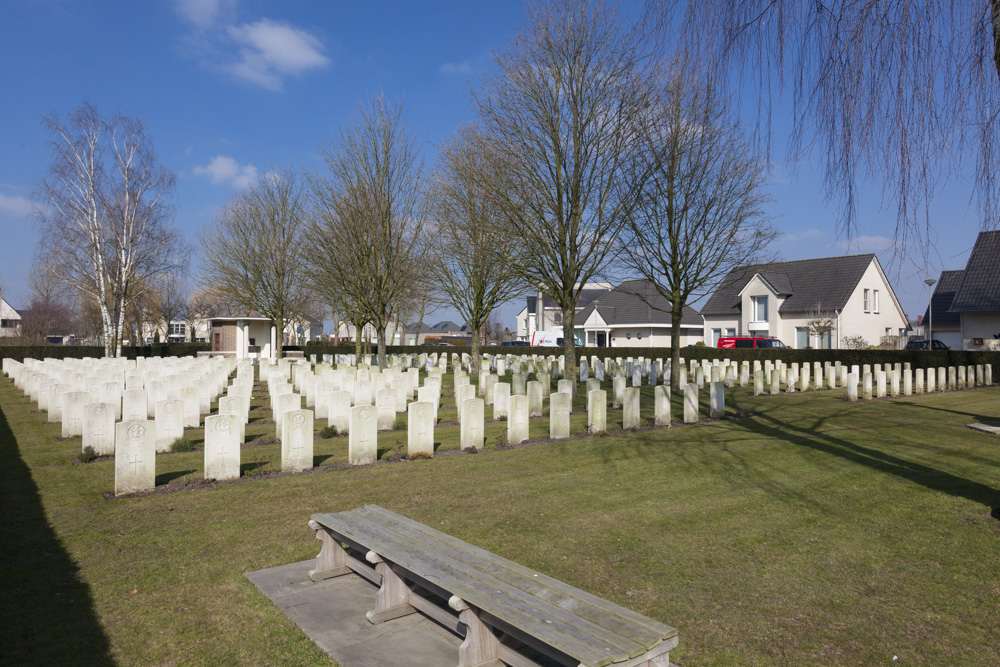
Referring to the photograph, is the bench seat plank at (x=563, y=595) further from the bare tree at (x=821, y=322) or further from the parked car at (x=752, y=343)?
the bare tree at (x=821, y=322)

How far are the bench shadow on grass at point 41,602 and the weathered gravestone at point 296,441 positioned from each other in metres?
→ 2.84

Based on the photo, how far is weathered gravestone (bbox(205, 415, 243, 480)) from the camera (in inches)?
321

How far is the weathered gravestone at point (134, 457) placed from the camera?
7.46m

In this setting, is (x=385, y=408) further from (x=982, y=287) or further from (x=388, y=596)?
(x=982, y=287)

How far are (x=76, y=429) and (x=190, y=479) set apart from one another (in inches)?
196

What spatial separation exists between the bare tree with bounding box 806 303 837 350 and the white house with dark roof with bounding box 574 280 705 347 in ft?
38.0

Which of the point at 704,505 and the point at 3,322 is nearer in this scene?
the point at 704,505

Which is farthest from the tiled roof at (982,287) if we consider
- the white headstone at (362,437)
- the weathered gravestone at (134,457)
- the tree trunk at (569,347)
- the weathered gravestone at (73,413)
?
the weathered gravestone at (73,413)

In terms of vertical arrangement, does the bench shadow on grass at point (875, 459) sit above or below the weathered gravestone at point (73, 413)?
below

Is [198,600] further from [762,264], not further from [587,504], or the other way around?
[762,264]

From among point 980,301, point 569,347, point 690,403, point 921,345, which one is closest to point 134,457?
point 690,403

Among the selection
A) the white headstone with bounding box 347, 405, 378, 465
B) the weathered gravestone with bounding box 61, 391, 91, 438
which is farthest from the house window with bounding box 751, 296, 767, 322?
the weathered gravestone with bounding box 61, 391, 91, 438

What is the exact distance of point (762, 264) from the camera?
19.7m

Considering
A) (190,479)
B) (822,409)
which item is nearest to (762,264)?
(822,409)
